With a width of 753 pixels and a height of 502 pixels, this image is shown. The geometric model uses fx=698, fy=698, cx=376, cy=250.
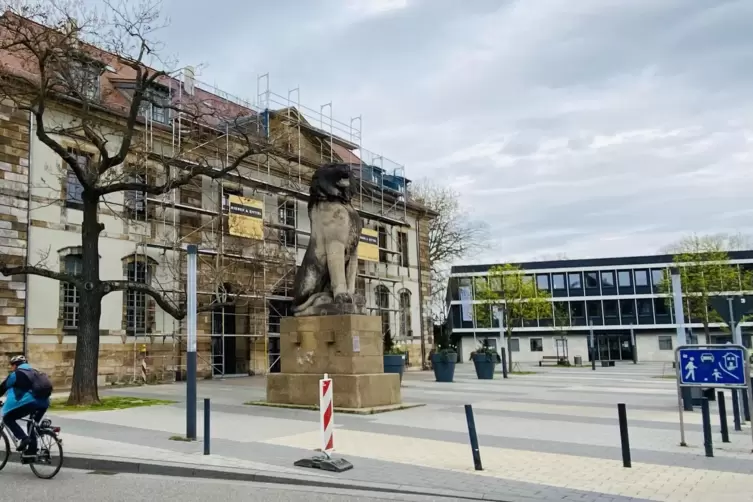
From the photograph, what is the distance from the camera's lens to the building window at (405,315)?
3953cm

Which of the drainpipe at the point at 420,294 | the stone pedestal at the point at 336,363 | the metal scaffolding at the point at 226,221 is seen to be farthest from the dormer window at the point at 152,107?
the drainpipe at the point at 420,294

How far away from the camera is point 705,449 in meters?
9.45

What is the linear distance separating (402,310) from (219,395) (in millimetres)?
21756

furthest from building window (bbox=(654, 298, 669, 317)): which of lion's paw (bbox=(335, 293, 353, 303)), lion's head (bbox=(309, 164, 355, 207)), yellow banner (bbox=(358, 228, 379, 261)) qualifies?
lion's paw (bbox=(335, 293, 353, 303))

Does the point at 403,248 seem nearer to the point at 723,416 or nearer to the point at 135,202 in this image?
the point at 135,202

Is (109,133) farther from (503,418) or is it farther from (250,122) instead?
(503,418)

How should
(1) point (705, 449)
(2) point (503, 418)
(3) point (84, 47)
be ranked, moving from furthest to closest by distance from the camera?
(3) point (84, 47)
(2) point (503, 418)
(1) point (705, 449)

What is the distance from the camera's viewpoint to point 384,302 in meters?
38.4

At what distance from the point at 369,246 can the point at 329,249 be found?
63.9 feet

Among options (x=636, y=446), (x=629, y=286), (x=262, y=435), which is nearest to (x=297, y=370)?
(x=262, y=435)

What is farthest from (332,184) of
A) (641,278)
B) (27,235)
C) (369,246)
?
(641,278)

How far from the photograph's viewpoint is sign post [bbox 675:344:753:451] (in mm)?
9641

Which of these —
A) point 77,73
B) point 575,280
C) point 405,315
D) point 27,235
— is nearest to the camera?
point 77,73

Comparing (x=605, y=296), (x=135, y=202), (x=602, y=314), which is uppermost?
(x=135, y=202)
